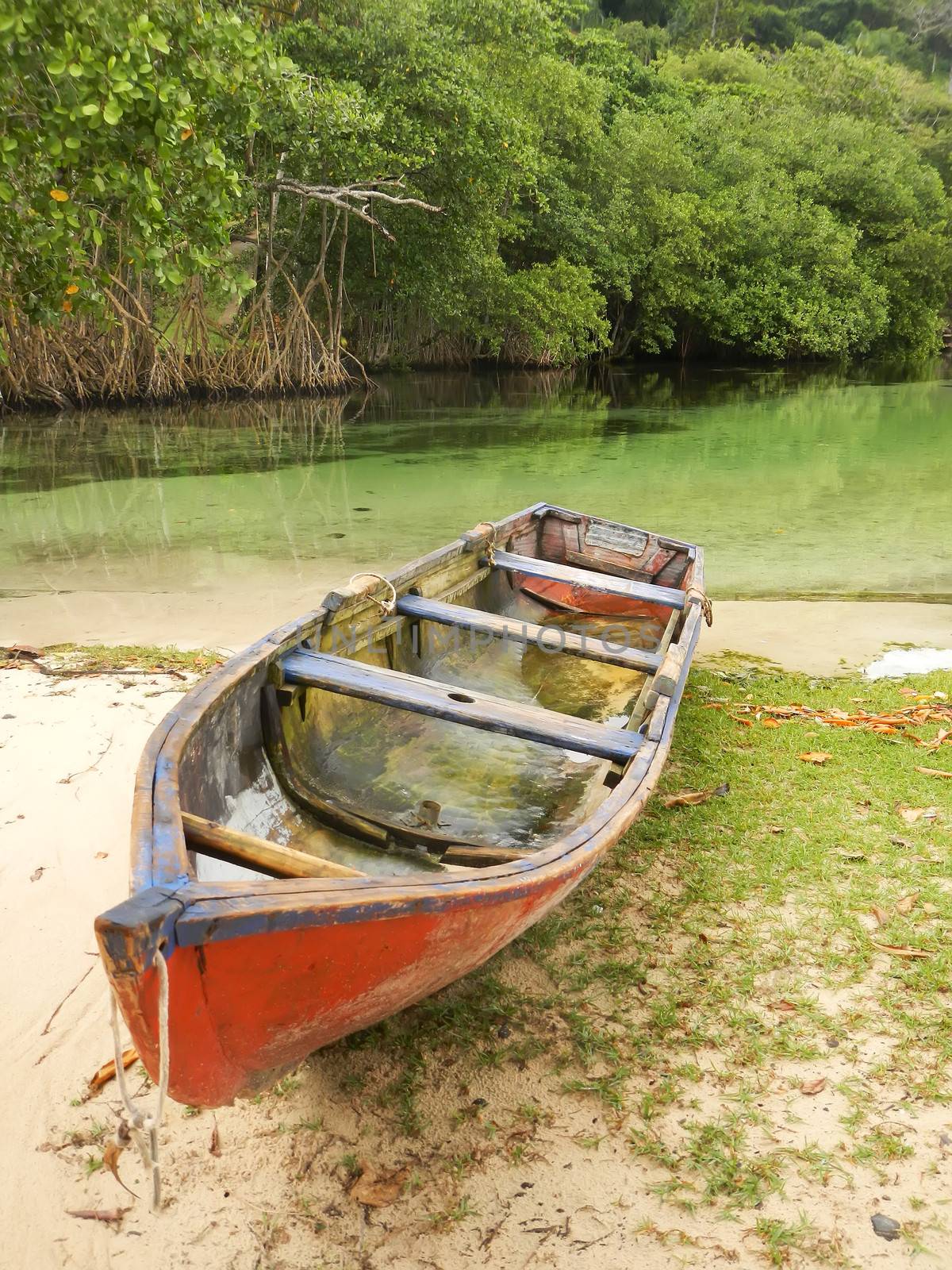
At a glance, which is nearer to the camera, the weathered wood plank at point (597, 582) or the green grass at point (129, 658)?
the green grass at point (129, 658)

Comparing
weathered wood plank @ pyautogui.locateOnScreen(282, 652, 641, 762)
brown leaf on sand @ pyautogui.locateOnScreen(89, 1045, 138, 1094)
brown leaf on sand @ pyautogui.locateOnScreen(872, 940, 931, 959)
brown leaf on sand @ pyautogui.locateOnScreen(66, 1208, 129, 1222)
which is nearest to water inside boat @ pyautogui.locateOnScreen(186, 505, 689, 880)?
weathered wood plank @ pyautogui.locateOnScreen(282, 652, 641, 762)

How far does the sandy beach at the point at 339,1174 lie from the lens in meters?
1.94

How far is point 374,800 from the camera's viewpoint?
334 centimetres

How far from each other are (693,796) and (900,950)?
3.67 ft

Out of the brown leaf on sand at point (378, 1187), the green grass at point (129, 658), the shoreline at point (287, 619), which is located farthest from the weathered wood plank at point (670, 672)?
the green grass at point (129, 658)

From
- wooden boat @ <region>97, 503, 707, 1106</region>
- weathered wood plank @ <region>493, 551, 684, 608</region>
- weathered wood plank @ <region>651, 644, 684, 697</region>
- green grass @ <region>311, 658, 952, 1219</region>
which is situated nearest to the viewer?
wooden boat @ <region>97, 503, 707, 1106</region>

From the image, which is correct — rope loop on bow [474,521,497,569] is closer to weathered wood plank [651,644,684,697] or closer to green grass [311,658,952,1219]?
weathered wood plank [651,644,684,697]

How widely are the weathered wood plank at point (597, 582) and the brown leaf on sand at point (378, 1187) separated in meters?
3.21

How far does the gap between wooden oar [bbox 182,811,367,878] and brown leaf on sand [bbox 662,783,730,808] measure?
6.63 feet

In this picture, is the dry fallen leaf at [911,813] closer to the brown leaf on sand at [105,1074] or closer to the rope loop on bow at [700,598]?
the rope loop on bow at [700,598]

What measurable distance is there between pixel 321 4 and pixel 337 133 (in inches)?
160

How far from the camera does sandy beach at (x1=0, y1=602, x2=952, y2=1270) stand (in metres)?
1.94

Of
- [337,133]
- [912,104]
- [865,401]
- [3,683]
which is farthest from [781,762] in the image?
[912,104]

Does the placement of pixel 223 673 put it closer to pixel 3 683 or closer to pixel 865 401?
pixel 3 683
